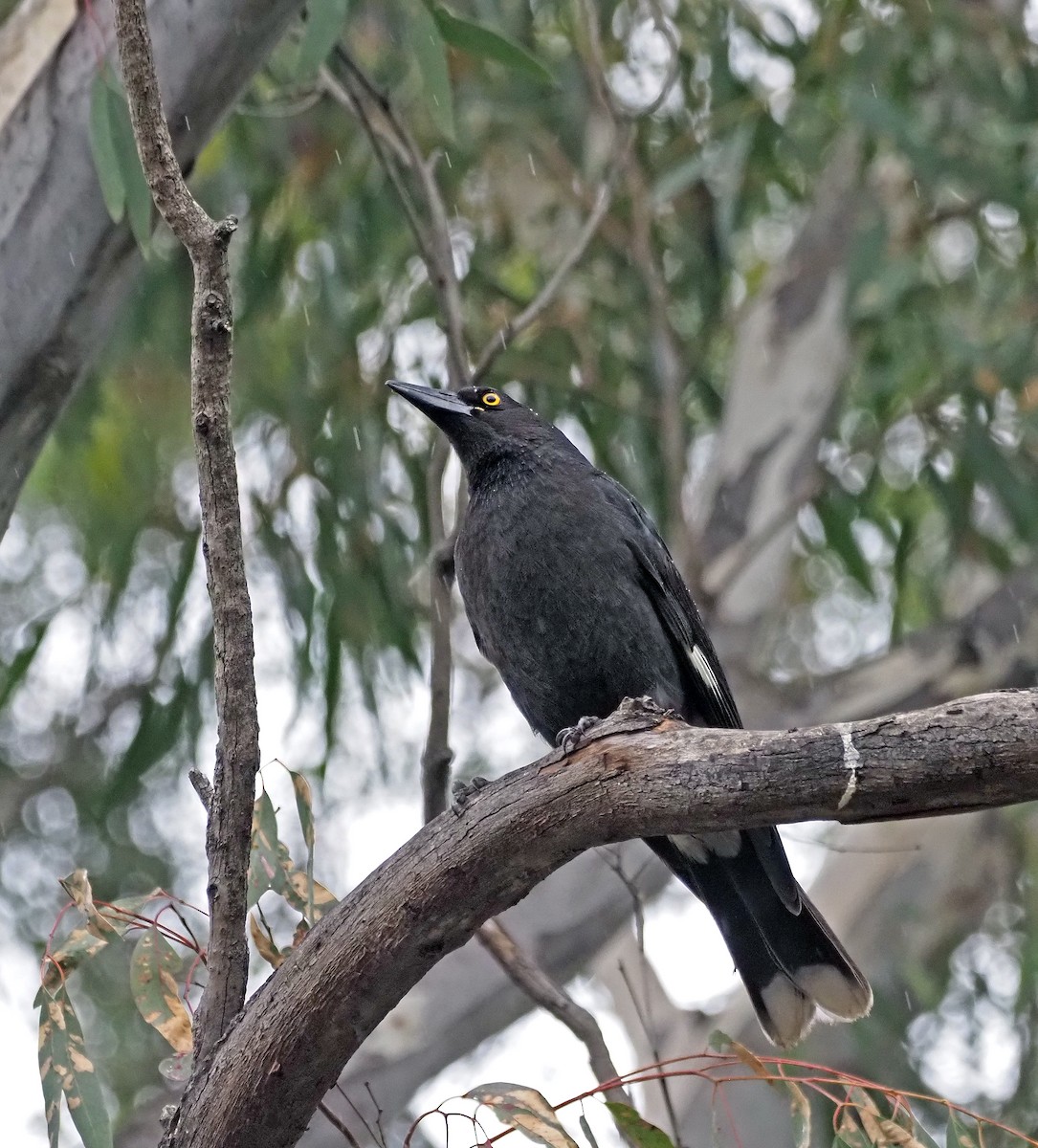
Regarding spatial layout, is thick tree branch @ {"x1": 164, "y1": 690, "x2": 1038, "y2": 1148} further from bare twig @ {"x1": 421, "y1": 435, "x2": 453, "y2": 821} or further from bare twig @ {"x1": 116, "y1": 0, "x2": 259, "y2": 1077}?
bare twig @ {"x1": 421, "y1": 435, "x2": 453, "y2": 821}

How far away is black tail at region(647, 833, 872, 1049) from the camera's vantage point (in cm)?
269

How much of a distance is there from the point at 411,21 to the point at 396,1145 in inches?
130

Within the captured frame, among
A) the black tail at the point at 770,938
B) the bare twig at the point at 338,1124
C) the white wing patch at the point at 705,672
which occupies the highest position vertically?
the white wing patch at the point at 705,672

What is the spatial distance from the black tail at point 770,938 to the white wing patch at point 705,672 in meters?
0.28

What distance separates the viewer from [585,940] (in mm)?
3979

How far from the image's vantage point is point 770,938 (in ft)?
9.24

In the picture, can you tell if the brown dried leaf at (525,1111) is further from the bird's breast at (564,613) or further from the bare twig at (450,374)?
the bird's breast at (564,613)

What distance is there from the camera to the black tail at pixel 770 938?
2688mm

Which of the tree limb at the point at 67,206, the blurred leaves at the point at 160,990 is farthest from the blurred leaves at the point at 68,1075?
the tree limb at the point at 67,206

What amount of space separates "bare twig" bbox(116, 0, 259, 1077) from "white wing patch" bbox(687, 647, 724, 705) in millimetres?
1213

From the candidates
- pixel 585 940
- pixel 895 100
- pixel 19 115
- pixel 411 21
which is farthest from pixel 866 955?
pixel 19 115

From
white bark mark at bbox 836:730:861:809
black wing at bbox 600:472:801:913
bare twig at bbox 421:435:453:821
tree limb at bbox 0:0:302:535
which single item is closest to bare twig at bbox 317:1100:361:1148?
bare twig at bbox 421:435:453:821

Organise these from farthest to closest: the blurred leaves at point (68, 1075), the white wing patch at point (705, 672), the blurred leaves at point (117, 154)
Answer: the white wing patch at point (705, 672) → the blurred leaves at point (117, 154) → the blurred leaves at point (68, 1075)

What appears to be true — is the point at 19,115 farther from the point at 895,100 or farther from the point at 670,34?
the point at 895,100
